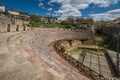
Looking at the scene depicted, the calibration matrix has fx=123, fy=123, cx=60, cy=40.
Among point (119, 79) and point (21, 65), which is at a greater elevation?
point (21, 65)

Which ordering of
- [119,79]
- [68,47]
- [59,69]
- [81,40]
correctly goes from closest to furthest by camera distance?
1. [59,69]
2. [119,79]
3. [68,47]
4. [81,40]

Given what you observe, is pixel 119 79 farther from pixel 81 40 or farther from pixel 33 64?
pixel 81 40

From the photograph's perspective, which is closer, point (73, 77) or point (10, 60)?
point (73, 77)

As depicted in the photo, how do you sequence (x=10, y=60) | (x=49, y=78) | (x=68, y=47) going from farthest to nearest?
(x=68, y=47)
(x=10, y=60)
(x=49, y=78)

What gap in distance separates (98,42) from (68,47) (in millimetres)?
12475

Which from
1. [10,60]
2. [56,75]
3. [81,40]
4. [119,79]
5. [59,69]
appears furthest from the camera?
[81,40]

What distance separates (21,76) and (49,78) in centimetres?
89

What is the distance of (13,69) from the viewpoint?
4309mm

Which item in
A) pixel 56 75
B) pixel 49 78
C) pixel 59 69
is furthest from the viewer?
pixel 59 69

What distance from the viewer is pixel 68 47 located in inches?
1062

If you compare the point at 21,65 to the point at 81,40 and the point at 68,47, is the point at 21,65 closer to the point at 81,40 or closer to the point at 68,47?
the point at 68,47

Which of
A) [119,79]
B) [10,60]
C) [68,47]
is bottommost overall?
[119,79]

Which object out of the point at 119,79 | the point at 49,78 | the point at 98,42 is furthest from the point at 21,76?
the point at 98,42

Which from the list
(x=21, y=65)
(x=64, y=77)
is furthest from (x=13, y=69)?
(x=64, y=77)
